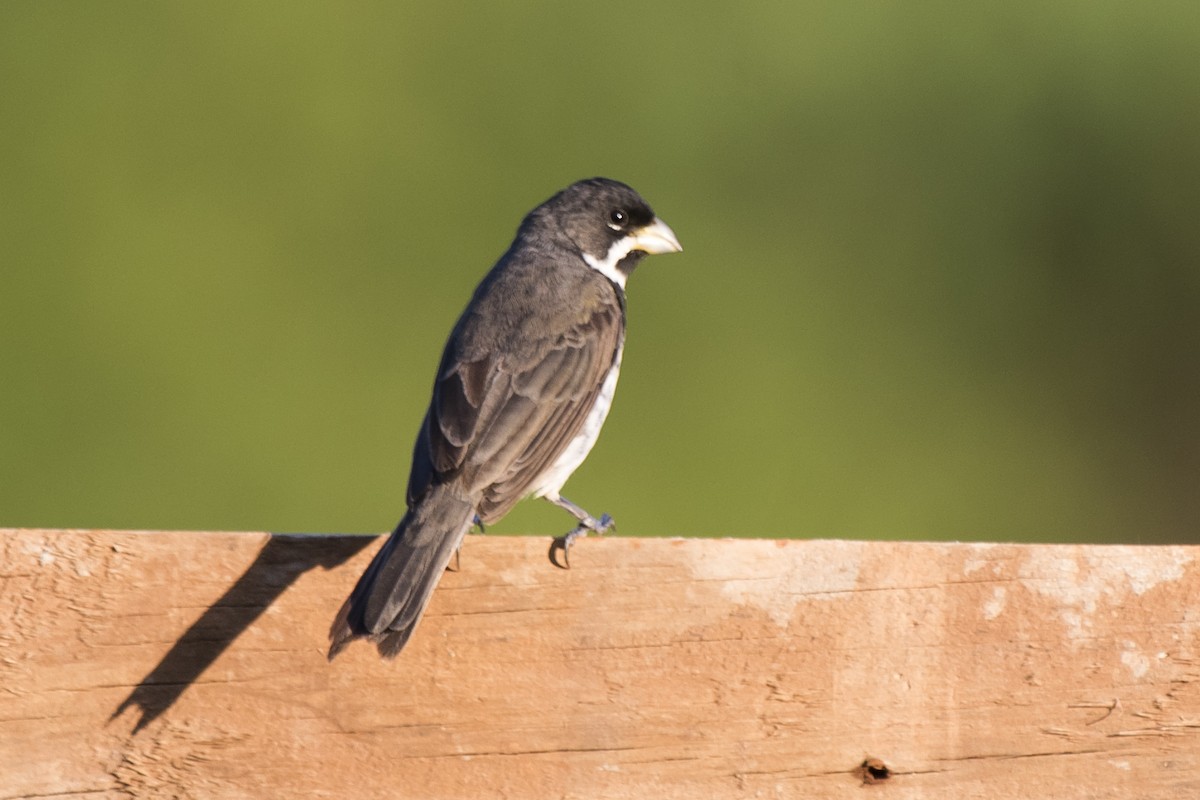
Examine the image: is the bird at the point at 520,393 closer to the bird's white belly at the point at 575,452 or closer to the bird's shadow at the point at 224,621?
the bird's white belly at the point at 575,452

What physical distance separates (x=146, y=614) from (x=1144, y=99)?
5.02 metres

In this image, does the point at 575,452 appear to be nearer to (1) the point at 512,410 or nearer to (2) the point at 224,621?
(1) the point at 512,410

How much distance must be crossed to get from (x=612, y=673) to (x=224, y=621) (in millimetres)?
676

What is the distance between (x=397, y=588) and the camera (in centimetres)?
277

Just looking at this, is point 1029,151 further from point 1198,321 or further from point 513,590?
point 513,590

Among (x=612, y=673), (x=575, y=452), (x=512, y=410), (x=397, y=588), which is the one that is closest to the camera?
(x=397, y=588)

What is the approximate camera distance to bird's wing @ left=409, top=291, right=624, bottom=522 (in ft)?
12.3

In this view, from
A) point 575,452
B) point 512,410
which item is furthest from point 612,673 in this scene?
point 575,452

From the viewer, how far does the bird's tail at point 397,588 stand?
272 centimetres

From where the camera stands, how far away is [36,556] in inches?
110

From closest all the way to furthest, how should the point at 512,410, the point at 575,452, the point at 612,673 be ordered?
the point at 612,673
the point at 512,410
the point at 575,452

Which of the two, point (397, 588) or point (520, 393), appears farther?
point (520, 393)

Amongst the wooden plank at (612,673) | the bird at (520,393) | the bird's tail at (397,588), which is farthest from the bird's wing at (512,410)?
the wooden plank at (612,673)

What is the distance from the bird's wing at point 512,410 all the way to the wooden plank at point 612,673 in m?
0.70
